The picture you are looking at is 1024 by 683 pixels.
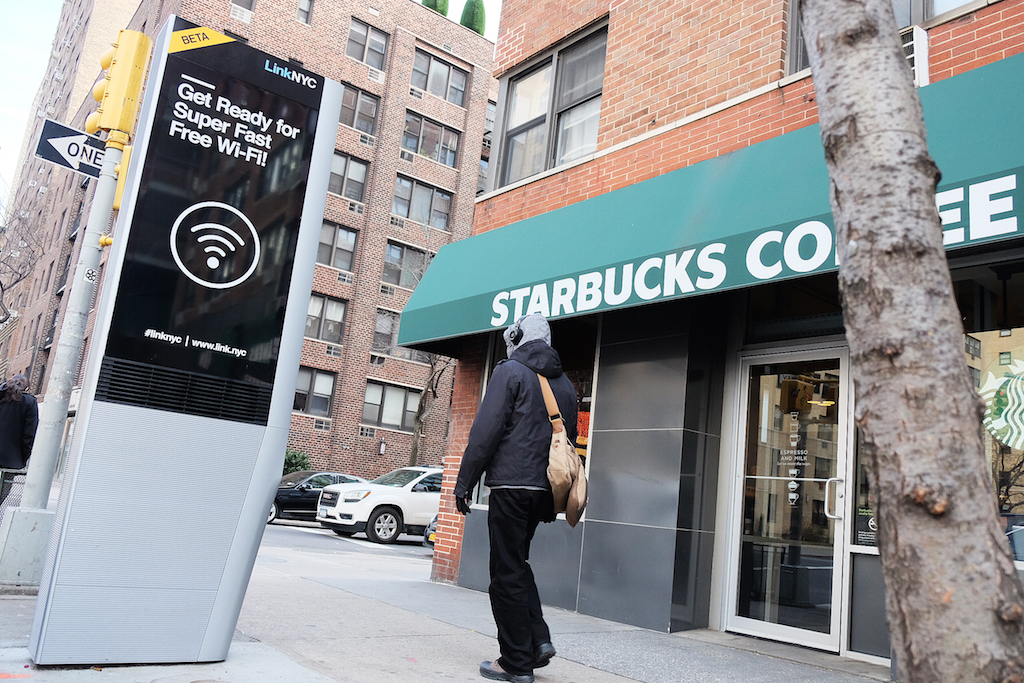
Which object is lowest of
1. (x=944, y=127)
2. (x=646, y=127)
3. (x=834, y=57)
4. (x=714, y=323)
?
(x=834, y=57)

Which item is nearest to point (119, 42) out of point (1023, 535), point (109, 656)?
point (109, 656)

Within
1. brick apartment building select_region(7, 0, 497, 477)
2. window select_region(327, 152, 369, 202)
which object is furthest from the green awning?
window select_region(327, 152, 369, 202)

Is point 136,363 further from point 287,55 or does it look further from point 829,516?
point 287,55

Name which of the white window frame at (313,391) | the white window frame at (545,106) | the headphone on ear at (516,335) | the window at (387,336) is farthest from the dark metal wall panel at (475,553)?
the window at (387,336)

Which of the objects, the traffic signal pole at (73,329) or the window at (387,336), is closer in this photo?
the traffic signal pole at (73,329)

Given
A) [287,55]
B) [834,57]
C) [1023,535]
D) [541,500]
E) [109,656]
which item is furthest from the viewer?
[287,55]

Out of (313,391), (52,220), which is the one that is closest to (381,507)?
(313,391)

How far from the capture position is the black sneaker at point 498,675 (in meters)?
4.35

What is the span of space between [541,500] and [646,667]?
4.80 feet

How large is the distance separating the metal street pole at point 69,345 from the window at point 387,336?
2409 cm

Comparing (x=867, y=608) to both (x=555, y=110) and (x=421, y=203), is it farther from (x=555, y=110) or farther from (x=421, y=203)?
(x=421, y=203)

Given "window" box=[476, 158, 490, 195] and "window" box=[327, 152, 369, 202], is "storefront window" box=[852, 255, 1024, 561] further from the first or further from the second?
"window" box=[476, 158, 490, 195]

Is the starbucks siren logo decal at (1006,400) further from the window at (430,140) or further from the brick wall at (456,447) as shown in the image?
the window at (430,140)

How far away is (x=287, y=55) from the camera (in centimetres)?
2928
